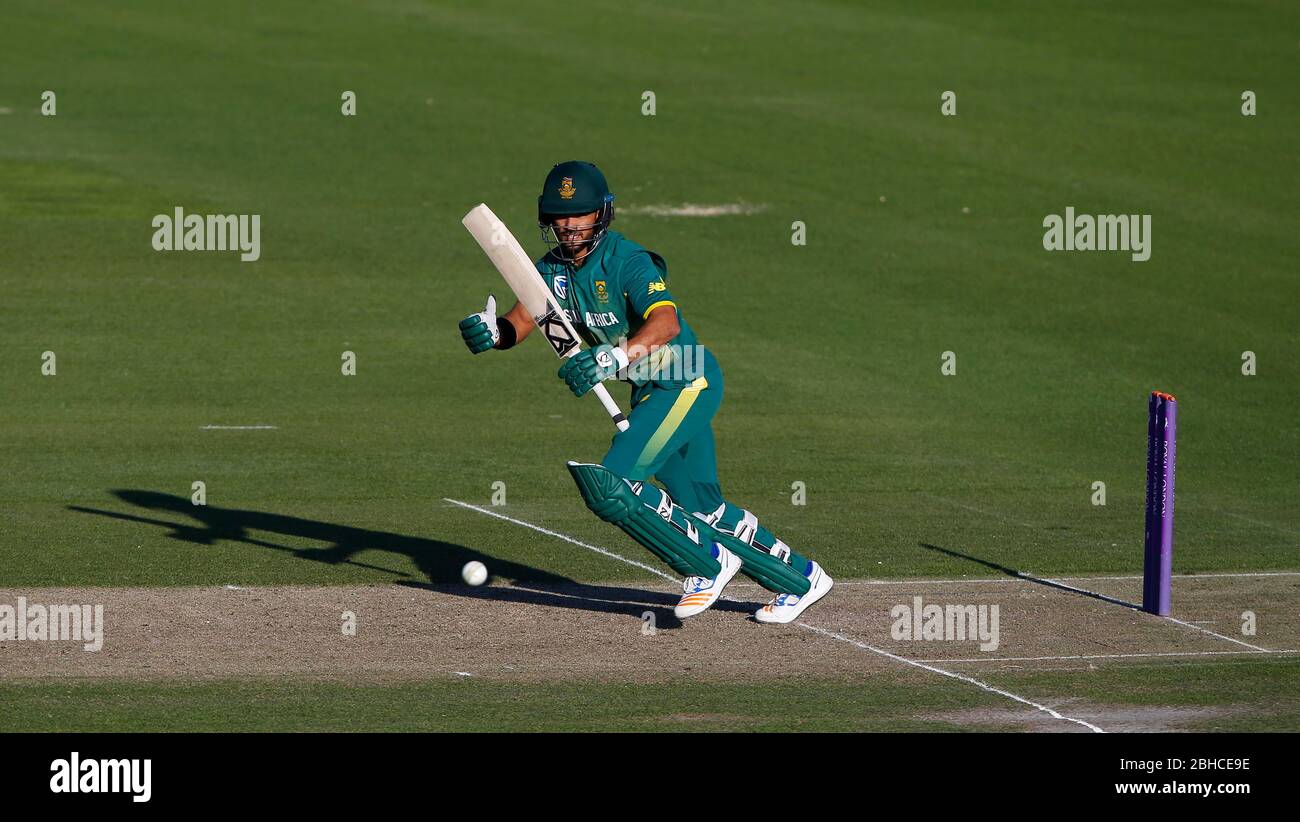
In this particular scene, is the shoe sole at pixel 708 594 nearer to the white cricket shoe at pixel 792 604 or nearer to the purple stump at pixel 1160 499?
the white cricket shoe at pixel 792 604

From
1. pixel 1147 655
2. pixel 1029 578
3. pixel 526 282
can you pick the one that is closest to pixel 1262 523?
pixel 1029 578

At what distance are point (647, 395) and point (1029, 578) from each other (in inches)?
137

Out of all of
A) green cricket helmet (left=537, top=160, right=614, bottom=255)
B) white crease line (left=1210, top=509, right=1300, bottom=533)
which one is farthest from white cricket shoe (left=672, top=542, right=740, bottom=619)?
white crease line (left=1210, top=509, right=1300, bottom=533)

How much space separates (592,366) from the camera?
406 inches

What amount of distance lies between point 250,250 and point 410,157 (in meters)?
4.55

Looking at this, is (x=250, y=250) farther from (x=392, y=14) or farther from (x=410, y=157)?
(x=392, y=14)

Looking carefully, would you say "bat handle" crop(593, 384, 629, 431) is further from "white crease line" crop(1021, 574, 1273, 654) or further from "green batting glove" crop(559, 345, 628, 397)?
"white crease line" crop(1021, 574, 1273, 654)

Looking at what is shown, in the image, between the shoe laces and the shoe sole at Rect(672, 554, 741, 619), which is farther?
the shoe laces

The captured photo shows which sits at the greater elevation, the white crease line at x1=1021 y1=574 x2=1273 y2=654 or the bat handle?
the bat handle

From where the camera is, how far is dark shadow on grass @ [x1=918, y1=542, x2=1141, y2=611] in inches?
482

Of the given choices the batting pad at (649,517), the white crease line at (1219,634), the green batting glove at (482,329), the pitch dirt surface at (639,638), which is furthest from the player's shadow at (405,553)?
the white crease line at (1219,634)

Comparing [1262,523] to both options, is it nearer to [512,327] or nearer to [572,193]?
[512,327]

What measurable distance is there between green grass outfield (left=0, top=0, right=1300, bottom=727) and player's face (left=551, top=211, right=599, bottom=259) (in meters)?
2.79

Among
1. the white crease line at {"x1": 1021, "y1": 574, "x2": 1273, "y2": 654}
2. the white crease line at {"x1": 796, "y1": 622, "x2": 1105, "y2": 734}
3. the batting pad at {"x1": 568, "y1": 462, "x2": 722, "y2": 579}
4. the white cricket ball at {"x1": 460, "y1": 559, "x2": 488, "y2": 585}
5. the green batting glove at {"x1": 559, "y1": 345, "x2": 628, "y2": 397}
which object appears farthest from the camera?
the white cricket ball at {"x1": 460, "y1": 559, "x2": 488, "y2": 585}
